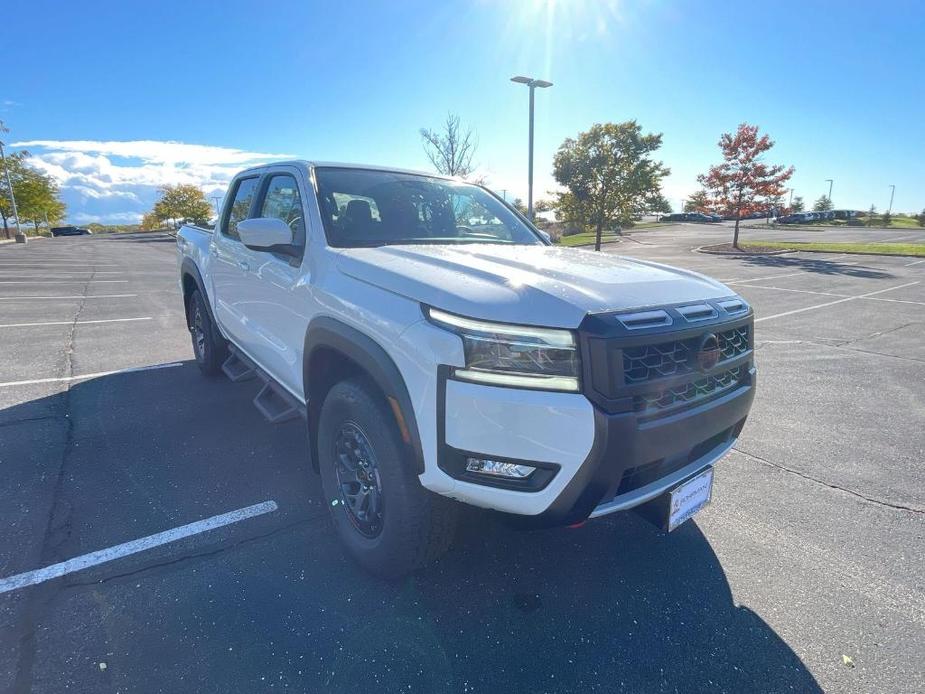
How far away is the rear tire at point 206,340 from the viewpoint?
16.0 ft

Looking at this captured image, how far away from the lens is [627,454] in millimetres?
1750

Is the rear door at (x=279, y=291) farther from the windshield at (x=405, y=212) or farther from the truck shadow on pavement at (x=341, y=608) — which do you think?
the truck shadow on pavement at (x=341, y=608)

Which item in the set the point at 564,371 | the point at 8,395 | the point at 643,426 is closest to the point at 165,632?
the point at 564,371

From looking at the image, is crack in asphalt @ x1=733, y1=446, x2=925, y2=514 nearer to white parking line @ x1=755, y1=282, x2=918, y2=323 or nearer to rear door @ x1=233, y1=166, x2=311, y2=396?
rear door @ x1=233, y1=166, x2=311, y2=396

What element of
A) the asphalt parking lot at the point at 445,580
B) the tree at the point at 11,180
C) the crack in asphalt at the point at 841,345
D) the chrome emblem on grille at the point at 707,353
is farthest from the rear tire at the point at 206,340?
the tree at the point at 11,180

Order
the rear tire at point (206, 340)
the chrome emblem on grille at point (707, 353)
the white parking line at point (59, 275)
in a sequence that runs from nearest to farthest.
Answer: the chrome emblem on grille at point (707, 353)
the rear tire at point (206, 340)
the white parking line at point (59, 275)

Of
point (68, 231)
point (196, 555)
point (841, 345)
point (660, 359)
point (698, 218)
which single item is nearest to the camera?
point (660, 359)

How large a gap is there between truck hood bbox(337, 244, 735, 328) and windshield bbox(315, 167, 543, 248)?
0.93 feet

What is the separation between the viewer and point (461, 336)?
177cm

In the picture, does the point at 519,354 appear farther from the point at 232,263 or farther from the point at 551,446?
the point at 232,263

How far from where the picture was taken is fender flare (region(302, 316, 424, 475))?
1.90 metres

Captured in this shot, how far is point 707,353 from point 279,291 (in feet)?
7.73

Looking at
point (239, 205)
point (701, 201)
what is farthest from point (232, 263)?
point (701, 201)

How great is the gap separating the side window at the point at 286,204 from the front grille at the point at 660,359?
1903mm
